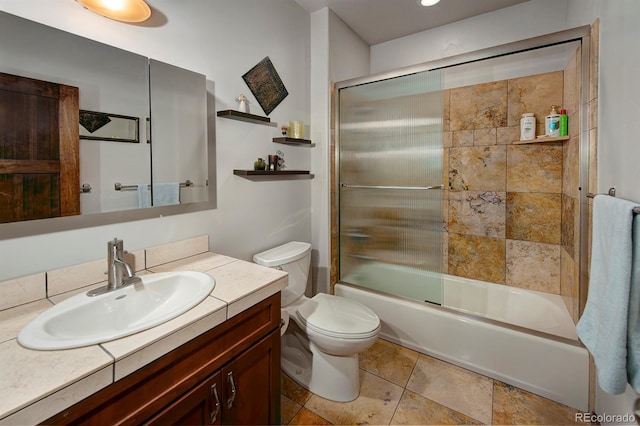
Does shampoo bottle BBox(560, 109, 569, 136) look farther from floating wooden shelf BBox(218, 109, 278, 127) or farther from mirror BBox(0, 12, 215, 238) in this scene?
mirror BBox(0, 12, 215, 238)

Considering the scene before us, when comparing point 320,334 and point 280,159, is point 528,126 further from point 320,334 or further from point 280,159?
point 320,334

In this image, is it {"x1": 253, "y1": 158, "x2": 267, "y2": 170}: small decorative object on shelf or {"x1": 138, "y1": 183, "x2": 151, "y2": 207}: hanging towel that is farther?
{"x1": 253, "y1": 158, "x2": 267, "y2": 170}: small decorative object on shelf

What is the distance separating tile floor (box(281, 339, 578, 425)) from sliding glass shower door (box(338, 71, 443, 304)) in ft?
1.68

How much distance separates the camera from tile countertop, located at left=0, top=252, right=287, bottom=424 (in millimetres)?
618

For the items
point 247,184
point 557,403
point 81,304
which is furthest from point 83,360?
point 557,403

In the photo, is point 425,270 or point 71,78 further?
point 425,270

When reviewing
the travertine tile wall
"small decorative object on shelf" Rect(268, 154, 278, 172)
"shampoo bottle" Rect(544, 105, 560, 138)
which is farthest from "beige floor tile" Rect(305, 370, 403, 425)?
"shampoo bottle" Rect(544, 105, 560, 138)

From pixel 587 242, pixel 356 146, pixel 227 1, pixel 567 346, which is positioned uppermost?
pixel 227 1

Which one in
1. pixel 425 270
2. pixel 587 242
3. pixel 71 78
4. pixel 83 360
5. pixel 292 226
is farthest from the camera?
pixel 292 226

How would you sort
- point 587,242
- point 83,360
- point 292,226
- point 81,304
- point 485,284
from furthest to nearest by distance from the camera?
point 485,284 → point 292,226 → point 587,242 → point 81,304 → point 83,360

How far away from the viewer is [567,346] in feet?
5.27

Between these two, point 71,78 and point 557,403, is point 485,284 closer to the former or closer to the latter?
point 557,403

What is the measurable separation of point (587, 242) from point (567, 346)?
58 centimetres
